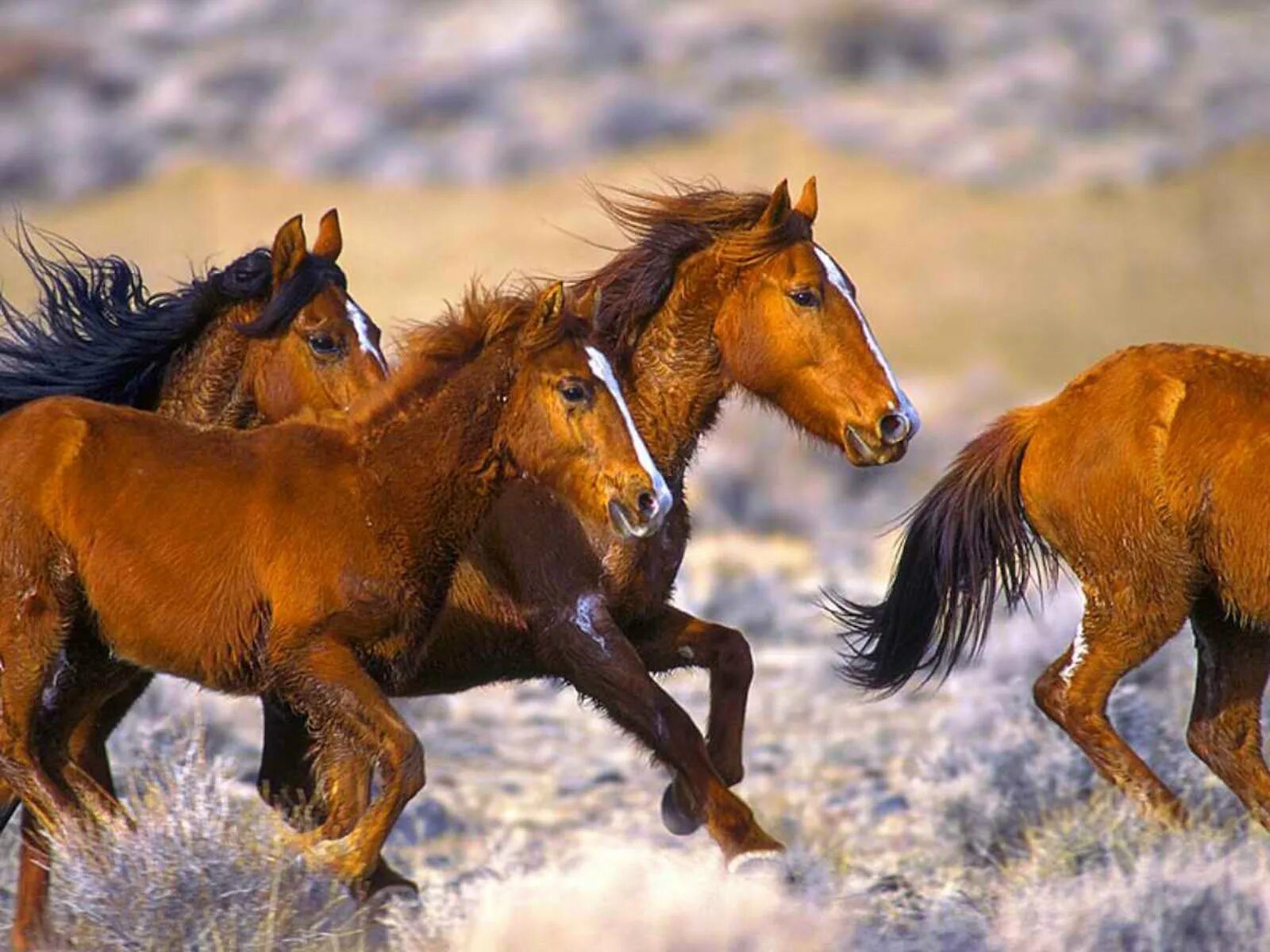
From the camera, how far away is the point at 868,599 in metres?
13.8

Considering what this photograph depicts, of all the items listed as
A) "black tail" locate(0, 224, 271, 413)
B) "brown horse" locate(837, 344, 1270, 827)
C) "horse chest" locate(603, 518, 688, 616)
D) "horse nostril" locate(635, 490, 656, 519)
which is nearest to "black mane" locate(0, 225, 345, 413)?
"black tail" locate(0, 224, 271, 413)

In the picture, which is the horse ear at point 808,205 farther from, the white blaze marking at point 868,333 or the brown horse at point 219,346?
the brown horse at point 219,346

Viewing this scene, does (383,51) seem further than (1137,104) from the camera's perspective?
Yes

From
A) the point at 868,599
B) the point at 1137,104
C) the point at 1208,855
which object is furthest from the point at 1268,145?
the point at 1208,855

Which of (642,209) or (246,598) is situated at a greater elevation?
(642,209)

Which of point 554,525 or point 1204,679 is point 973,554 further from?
point 554,525

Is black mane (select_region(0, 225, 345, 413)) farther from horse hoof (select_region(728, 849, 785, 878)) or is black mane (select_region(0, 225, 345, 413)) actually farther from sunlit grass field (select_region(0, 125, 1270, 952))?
horse hoof (select_region(728, 849, 785, 878))

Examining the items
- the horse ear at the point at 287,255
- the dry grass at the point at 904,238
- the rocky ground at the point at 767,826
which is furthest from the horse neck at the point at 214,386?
the dry grass at the point at 904,238

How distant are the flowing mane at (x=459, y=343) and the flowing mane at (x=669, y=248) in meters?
0.92

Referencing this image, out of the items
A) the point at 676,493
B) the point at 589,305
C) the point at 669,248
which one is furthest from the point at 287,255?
the point at 676,493

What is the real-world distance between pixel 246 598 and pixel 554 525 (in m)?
1.24

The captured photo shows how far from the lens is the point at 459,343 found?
22.0 feet

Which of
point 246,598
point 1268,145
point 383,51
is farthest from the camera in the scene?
point 383,51

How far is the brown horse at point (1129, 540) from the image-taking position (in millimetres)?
7406
